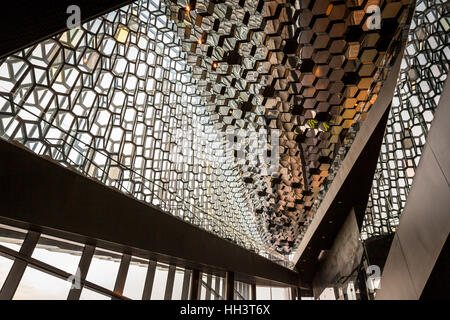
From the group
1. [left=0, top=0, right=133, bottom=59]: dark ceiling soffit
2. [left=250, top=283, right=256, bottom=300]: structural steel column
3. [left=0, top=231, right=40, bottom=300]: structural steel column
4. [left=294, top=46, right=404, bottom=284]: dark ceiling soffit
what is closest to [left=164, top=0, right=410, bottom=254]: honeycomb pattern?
[left=294, top=46, right=404, bottom=284]: dark ceiling soffit

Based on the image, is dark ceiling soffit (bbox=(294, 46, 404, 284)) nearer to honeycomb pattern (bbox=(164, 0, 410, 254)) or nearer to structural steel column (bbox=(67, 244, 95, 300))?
honeycomb pattern (bbox=(164, 0, 410, 254))

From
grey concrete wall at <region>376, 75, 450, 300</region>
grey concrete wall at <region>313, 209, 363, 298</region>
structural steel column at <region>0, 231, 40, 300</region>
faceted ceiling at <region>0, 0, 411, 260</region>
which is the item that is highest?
faceted ceiling at <region>0, 0, 411, 260</region>

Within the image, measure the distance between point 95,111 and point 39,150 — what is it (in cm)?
371

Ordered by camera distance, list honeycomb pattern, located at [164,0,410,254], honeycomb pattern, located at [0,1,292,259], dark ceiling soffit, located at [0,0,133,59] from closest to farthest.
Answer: dark ceiling soffit, located at [0,0,133,59], honeycomb pattern, located at [0,1,292,259], honeycomb pattern, located at [164,0,410,254]

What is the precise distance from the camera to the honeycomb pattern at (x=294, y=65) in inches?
220

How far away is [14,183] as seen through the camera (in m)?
3.13

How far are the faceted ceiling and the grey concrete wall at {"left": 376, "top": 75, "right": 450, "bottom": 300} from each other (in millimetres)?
2653

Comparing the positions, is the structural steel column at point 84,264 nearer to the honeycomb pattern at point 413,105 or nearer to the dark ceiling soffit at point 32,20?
the dark ceiling soffit at point 32,20

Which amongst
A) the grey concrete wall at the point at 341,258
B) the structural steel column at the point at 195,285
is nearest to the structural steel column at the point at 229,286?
the structural steel column at the point at 195,285

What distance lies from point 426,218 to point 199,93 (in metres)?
8.12

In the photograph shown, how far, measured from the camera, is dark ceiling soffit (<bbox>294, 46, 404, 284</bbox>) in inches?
243

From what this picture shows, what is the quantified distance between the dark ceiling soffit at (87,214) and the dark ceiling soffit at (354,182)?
4.03 metres
